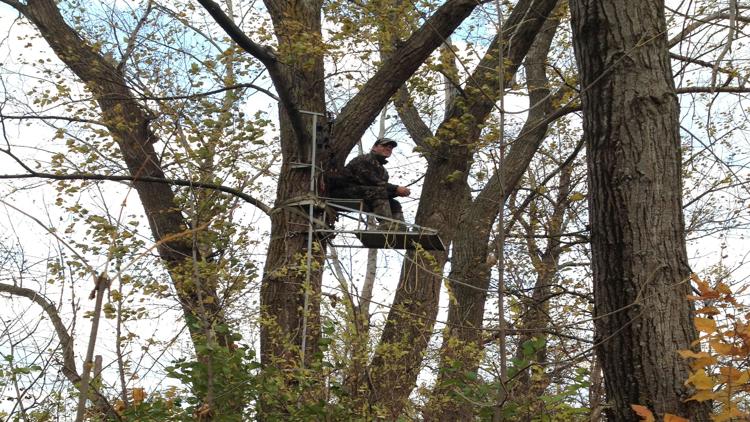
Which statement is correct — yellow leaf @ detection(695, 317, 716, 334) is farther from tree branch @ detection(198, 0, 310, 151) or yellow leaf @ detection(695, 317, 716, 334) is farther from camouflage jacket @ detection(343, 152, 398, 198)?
camouflage jacket @ detection(343, 152, 398, 198)

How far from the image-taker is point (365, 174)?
8359 millimetres

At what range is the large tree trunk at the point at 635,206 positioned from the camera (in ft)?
12.2

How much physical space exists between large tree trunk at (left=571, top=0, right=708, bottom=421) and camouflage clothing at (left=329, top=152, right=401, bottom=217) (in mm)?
4287

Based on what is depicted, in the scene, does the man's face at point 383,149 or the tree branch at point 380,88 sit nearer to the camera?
the tree branch at point 380,88

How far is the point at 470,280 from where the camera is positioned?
34.8 ft

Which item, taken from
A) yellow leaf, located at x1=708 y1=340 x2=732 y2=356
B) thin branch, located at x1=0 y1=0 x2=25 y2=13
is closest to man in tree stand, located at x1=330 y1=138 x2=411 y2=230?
thin branch, located at x1=0 y1=0 x2=25 y2=13

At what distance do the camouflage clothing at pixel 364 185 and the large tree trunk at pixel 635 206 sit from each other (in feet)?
14.1

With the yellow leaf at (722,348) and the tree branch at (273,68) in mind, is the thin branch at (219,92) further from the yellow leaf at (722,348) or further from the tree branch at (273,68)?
the yellow leaf at (722,348)

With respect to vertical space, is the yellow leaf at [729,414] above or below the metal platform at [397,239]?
below

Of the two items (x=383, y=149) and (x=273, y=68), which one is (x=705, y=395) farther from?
(x=383, y=149)

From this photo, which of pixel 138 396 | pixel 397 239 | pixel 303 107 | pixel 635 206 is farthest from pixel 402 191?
pixel 635 206

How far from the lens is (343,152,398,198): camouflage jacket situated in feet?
27.4

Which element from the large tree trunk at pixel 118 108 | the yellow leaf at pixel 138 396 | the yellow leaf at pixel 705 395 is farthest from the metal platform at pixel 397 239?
the yellow leaf at pixel 705 395

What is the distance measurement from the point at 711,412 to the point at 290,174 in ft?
17.1
